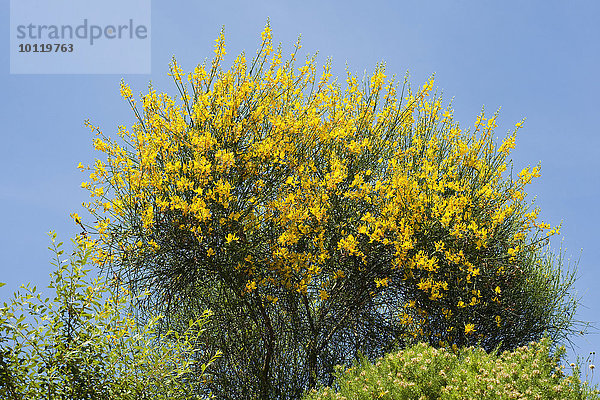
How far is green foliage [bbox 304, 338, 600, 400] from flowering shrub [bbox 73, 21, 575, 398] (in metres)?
1.20

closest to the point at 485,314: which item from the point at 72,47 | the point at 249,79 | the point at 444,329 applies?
the point at 444,329

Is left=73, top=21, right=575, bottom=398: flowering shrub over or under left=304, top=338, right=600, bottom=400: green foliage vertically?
over

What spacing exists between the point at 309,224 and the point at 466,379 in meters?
2.98

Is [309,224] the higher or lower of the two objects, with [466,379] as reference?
higher

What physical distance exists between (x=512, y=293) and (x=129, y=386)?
5561 mm

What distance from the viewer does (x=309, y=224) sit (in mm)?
7359

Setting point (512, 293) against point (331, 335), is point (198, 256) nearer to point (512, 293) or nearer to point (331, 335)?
point (331, 335)

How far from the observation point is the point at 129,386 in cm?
514

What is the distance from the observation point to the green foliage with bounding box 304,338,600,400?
475 cm

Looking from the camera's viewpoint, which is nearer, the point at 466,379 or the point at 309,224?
the point at 466,379

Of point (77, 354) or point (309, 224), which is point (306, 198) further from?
point (77, 354)

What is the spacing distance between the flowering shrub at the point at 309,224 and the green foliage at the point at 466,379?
47.4 inches

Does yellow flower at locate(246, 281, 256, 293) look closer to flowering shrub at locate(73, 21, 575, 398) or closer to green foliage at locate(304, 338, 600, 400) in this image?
flowering shrub at locate(73, 21, 575, 398)

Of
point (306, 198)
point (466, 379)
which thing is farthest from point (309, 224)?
point (466, 379)
